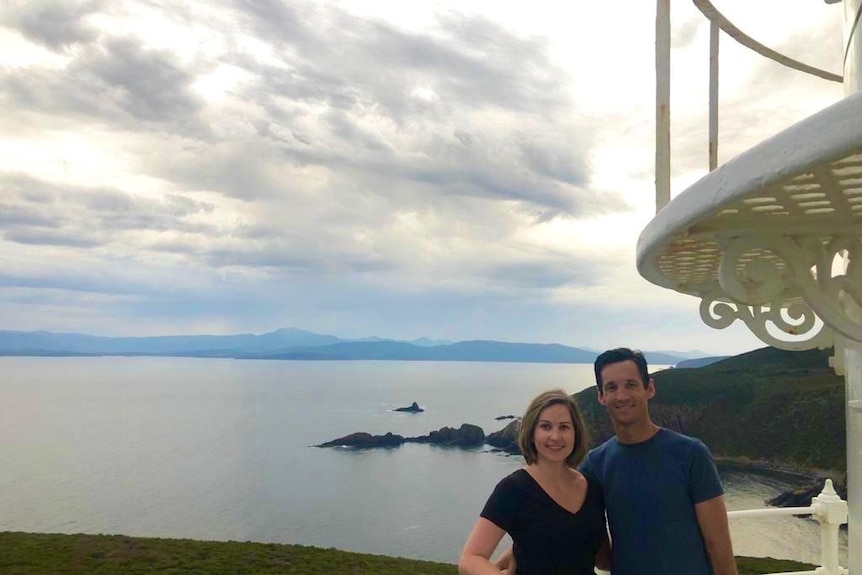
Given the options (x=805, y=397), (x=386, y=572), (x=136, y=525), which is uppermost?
(x=805, y=397)

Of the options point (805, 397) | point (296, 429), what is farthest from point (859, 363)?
point (296, 429)

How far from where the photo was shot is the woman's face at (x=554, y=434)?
8.20ft

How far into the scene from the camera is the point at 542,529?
7.80ft

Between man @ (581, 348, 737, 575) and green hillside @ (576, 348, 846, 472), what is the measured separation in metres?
60.7

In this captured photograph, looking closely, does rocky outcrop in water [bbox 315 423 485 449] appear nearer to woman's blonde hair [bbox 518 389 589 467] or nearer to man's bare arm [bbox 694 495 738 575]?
woman's blonde hair [bbox 518 389 589 467]

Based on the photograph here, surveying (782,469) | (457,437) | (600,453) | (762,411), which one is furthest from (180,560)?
(762,411)

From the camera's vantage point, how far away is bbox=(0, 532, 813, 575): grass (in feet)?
78.1

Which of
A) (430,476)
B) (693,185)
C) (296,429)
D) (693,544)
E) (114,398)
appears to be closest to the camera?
(693,185)

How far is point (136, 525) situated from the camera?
5175cm

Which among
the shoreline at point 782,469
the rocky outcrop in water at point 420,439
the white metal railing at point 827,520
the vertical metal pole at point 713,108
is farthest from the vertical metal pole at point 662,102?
the rocky outcrop in water at point 420,439

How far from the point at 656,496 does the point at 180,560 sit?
26944 millimetres

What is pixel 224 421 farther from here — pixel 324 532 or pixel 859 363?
pixel 859 363

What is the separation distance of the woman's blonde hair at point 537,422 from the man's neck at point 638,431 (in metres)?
0.15

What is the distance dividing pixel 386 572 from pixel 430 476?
4148cm
